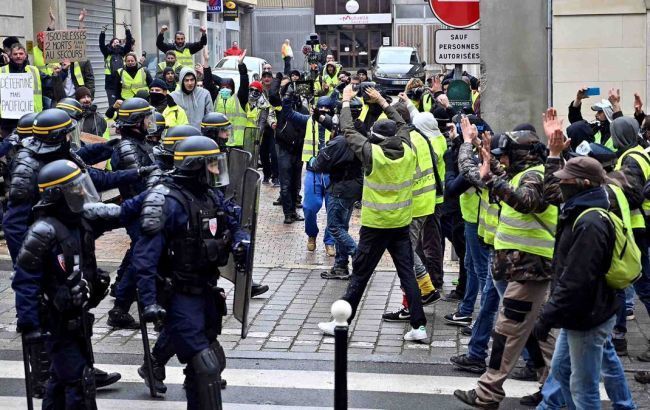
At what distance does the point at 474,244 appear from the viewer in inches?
354

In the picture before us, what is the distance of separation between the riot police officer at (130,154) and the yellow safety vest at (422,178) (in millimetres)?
2391

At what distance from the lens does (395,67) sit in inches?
1433

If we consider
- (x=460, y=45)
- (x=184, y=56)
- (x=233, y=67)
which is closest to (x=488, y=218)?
(x=460, y=45)

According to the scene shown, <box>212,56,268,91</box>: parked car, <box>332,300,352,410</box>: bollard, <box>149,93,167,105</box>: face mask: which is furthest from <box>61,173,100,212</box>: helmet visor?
<box>212,56,268,91</box>: parked car

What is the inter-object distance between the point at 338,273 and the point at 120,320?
278 cm

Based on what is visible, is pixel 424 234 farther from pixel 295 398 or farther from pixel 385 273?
pixel 295 398

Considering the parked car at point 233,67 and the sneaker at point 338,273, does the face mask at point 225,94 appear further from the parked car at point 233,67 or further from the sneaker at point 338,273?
the parked car at point 233,67

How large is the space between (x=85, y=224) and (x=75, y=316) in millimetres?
585

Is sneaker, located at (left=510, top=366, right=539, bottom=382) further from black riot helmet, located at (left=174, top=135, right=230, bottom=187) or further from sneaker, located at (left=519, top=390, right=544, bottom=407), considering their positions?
black riot helmet, located at (left=174, top=135, right=230, bottom=187)

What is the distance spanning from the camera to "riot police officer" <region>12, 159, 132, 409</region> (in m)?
6.42

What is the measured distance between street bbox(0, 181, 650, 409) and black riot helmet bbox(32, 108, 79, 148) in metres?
1.82

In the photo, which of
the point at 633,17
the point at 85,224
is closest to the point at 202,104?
the point at 633,17

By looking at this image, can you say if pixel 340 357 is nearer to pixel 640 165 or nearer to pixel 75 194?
pixel 75 194

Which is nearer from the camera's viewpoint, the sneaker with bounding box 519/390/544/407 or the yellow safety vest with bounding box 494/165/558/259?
the yellow safety vest with bounding box 494/165/558/259
